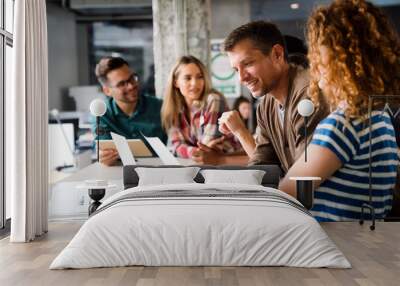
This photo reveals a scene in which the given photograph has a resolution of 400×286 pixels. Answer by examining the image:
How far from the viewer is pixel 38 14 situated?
589 cm

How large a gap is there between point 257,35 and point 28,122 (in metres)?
2.32

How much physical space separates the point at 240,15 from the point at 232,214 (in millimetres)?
2670

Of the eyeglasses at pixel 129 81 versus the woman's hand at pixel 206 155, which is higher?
the eyeglasses at pixel 129 81

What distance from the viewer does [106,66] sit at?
646 centimetres

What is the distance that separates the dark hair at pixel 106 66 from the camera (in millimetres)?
6445

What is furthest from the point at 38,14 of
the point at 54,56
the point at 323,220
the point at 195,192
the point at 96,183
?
the point at 323,220

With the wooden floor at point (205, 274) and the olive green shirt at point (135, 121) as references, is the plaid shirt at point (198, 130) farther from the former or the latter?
the wooden floor at point (205, 274)

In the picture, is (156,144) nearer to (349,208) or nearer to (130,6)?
(130,6)

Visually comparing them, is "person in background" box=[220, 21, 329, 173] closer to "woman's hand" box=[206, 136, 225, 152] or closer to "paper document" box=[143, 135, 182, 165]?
"woman's hand" box=[206, 136, 225, 152]

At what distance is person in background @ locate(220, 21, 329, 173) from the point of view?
6203 mm

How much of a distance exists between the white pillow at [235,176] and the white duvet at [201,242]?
5.33 ft

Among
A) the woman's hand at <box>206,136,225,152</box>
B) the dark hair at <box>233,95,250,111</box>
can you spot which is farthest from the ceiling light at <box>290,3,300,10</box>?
the woman's hand at <box>206,136,225,152</box>

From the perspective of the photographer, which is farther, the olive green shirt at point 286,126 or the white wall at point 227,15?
the white wall at point 227,15

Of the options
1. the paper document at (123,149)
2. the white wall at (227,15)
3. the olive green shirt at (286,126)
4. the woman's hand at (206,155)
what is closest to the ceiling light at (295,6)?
the white wall at (227,15)
